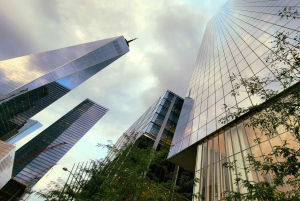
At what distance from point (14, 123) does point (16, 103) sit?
78.7 ft

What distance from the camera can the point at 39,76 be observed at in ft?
321

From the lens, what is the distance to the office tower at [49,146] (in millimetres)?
129625

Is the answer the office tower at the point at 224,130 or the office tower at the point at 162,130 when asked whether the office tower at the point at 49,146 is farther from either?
the office tower at the point at 224,130

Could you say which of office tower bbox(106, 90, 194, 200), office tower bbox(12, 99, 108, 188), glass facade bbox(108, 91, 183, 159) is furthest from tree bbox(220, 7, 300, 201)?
office tower bbox(12, 99, 108, 188)

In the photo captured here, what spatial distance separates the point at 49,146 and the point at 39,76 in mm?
74294

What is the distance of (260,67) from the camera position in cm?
1656

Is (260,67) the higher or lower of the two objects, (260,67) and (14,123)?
the lower

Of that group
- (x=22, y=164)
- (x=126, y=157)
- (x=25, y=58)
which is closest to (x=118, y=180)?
(x=126, y=157)

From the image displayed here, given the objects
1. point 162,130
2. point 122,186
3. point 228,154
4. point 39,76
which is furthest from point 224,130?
point 39,76

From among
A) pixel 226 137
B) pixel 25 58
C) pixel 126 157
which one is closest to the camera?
pixel 126 157

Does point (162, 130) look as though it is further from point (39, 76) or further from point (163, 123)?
point (39, 76)

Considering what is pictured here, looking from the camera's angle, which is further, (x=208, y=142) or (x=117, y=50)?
(x=117, y=50)

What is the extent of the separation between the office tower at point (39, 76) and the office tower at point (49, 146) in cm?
2193

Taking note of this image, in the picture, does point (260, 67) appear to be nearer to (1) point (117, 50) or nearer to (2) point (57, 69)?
(2) point (57, 69)
